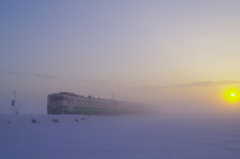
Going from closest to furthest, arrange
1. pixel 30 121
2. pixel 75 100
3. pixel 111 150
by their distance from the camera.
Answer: pixel 111 150
pixel 30 121
pixel 75 100

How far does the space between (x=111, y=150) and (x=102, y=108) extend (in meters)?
47.5

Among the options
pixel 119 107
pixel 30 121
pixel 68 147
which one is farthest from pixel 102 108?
pixel 68 147

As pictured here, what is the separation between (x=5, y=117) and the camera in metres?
30.8

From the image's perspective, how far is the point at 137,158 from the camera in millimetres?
13789

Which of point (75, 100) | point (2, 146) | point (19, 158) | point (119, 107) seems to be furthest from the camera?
point (119, 107)

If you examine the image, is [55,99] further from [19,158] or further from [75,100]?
[19,158]

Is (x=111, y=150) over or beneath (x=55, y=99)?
beneath

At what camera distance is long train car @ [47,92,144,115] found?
47.2m

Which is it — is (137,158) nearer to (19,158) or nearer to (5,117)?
(19,158)

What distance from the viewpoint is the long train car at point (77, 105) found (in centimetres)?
4725

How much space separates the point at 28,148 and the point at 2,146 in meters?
1.91

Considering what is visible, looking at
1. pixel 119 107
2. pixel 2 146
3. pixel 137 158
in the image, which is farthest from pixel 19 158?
pixel 119 107

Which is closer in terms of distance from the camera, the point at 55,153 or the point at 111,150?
the point at 55,153

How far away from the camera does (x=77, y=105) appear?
52.0 m
